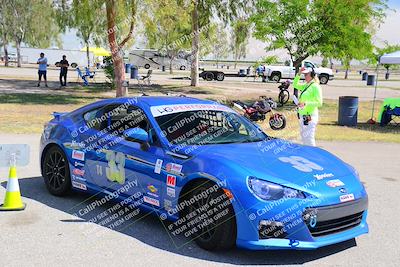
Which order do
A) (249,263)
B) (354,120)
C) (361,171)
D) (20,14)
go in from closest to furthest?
(249,263)
(361,171)
(354,120)
(20,14)

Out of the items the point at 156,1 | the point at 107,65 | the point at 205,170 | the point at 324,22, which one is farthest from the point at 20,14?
the point at 205,170

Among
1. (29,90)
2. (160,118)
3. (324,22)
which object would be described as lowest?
(29,90)

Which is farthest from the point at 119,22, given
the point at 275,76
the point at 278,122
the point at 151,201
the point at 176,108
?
the point at 275,76

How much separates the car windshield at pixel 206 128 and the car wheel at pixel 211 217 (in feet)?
2.46

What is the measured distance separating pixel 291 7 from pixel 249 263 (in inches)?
661

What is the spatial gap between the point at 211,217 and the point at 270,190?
66 cm

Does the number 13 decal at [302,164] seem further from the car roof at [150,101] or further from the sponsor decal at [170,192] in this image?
the car roof at [150,101]

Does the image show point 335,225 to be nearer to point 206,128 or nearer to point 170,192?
point 170,192

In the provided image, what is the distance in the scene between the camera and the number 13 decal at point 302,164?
189 inches

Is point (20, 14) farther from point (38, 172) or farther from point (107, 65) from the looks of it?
point (38, 172)

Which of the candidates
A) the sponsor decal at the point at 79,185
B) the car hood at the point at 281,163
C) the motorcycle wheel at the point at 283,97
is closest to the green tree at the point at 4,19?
the motorcycle wheel at the point at 283,97

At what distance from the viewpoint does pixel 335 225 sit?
457 cm

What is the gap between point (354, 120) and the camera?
16234mm

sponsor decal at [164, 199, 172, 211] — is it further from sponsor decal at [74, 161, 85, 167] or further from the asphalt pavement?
sponsor decal at [74, 161, 85, 167]
